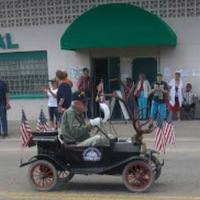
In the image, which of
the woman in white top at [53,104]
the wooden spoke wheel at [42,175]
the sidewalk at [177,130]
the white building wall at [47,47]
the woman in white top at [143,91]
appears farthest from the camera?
the white building wall at [47,47]

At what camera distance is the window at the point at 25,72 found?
17359 mm

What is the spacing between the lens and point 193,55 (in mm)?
15828

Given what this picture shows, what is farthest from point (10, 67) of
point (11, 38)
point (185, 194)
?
point (185, 194)

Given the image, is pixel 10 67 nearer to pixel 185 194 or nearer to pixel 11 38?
pixel 11 38

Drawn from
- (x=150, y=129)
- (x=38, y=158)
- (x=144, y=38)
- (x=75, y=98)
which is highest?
(x=144, y=38)

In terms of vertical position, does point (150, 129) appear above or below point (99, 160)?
above

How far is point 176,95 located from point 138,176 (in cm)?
925

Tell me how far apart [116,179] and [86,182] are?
492 millimetres

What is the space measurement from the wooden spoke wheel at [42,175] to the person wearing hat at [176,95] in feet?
30.0

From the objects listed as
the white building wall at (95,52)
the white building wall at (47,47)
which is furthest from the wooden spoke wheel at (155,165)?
the white building wall at (47,47)

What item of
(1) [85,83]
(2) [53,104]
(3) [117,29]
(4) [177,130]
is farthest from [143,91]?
(2) [53,104]

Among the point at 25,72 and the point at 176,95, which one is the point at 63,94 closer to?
the point at 176,95

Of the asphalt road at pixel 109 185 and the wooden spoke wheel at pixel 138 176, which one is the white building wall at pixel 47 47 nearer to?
the asphalt road at pixel 109 185

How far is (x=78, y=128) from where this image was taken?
6.55 metres
